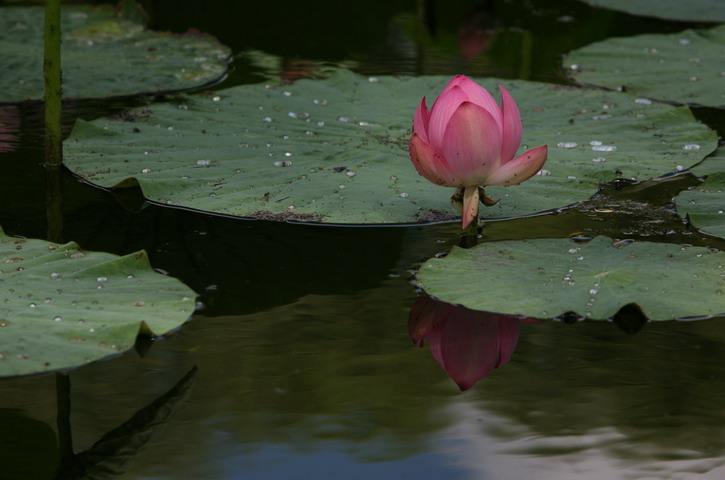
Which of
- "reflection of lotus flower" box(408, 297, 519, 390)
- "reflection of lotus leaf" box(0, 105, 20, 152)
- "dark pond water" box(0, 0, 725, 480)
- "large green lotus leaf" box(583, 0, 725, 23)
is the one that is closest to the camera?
"dark pond water" box(0, 0, 725, 480)

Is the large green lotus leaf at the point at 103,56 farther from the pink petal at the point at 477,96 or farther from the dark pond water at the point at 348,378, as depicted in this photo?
the pink petal at the point at 477,96

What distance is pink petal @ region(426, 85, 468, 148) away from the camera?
1.76m

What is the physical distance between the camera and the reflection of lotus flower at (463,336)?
1516 mm

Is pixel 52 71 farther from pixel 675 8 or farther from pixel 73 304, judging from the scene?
pixel 675 8

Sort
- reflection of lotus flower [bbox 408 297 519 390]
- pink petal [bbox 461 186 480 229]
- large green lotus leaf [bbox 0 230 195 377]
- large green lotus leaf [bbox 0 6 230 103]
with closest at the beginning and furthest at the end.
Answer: large green lotus leaf [bbox 0 230 195 377]
reflection of lotus flower [bbox 408 297 519 390]
pink petal [bbox 461 186 480 229]
large green lotus leaf [bbox 0 6 230 103]

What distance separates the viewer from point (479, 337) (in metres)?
1.60

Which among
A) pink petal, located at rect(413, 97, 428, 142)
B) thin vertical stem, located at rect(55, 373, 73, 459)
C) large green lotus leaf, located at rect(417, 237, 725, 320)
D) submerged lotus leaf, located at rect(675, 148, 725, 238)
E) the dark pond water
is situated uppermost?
pink petal, located at rect(413, 97, 428, 142)

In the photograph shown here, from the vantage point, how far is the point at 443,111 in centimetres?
177

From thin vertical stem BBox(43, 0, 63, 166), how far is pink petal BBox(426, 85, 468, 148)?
2.88 ft

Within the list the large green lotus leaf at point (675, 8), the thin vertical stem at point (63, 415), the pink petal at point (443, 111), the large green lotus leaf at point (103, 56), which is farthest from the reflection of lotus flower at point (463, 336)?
the large green lotus leaf at point (675, 8)

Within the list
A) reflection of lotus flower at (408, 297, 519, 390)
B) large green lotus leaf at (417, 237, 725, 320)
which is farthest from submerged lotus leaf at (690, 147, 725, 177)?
reflection of lotus flower at (408, 297, 519, 390)

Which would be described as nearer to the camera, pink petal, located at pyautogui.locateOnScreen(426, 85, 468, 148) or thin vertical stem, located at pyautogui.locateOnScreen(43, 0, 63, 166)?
pink petal, located at pyautogui.locateOnScreen(426, 85, 468, 148)

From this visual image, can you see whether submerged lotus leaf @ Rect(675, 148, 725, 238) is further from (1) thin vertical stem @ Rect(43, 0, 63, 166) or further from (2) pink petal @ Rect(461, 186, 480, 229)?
(1) thin vertical stem @ Rect(43, 0, 63, 166)

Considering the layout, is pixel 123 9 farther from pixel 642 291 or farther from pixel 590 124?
pixel 642 291
